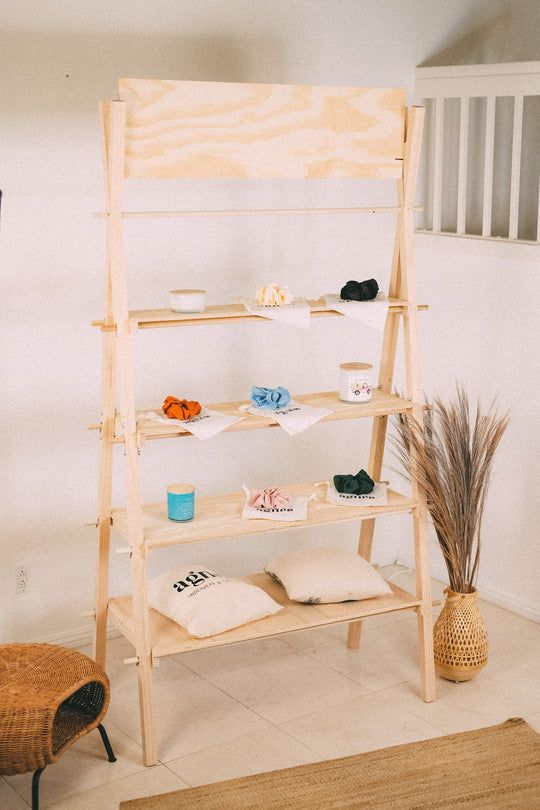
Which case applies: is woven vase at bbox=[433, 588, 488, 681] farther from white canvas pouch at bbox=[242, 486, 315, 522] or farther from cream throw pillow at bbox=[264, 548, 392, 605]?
white canvas pouch at bbox=[242, 486, 315, 522]

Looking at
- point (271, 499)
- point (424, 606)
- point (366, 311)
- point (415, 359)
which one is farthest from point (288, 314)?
point (424, 606)

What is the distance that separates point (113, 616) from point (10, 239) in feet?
4.03

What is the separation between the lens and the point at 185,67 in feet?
11.6

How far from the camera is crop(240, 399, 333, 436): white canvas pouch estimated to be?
3035mm

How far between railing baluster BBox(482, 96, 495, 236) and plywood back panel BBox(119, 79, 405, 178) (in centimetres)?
87

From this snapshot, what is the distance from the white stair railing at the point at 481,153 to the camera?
12.5 feet

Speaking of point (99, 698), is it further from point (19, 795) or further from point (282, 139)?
point (282, 139)

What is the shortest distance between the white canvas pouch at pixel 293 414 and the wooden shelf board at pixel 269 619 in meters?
0.59

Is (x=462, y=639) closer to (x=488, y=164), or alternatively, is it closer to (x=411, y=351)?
(x=411, y=351)

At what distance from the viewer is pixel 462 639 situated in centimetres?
342

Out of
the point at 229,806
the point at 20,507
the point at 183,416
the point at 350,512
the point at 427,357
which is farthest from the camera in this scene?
the point at 427,357

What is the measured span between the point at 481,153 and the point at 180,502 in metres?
2.00

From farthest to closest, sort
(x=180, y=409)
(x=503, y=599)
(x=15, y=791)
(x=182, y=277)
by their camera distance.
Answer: (x=503, y=599), (x=182, y=277), (x=180, y=409), (x=15, y=791)

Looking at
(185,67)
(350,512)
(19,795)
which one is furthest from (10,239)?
(19,795)
